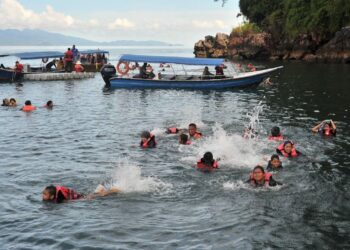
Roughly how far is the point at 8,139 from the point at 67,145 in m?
3.63

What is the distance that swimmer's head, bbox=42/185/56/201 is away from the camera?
557 inches

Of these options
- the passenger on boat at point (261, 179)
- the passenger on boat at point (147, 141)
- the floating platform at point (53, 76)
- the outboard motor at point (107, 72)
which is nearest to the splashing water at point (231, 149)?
the passenger on boat at point (147, 141)

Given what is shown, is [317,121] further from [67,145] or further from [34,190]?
[34,190]

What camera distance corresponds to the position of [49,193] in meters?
14.2

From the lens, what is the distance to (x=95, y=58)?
63156 millimetres

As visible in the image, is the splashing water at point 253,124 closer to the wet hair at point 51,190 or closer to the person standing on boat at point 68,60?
the wet hair at point 51,190

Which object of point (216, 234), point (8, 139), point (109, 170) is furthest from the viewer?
point (8, 139)

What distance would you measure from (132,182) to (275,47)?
7894 centimetres

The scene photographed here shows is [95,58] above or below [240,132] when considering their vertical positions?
above

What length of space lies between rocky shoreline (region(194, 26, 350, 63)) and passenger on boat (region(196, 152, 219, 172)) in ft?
187

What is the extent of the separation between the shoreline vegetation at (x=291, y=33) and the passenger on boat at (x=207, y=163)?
47.2m

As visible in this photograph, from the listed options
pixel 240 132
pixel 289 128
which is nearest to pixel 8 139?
pixel 240 132

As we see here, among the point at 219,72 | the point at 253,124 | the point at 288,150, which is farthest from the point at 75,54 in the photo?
the point at 288,150

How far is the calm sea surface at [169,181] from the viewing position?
11898 millimetres
